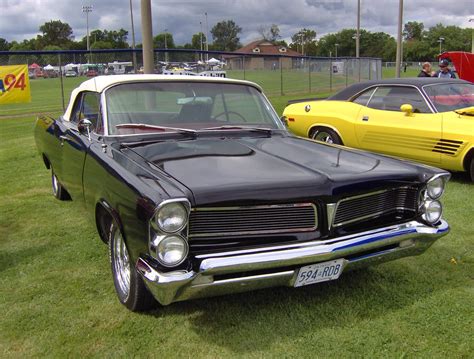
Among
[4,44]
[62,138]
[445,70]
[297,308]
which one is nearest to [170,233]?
[297,308]

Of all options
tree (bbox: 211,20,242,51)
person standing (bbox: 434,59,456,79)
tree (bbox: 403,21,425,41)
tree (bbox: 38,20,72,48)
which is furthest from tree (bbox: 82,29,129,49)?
person standing (bbox: 434,59,456,79)

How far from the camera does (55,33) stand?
115938 mm

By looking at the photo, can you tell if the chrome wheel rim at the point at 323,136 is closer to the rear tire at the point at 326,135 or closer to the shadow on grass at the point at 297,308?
the rear tire at the point at 326,135

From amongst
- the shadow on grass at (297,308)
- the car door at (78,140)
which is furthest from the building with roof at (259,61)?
the shadow on grass at (297,308)

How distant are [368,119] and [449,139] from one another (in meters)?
1.33

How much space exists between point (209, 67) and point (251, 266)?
17606 millimetres

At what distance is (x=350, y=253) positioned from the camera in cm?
295

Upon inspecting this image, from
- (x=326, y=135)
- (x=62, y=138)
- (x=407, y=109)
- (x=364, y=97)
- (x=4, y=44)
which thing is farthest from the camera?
(x=4, y=44)

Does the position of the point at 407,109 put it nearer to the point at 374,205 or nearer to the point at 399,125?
the point at 399,125

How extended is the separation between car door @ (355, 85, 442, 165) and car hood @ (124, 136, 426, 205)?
3.18 meters

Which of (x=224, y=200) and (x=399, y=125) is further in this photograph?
(x=399, y=125)

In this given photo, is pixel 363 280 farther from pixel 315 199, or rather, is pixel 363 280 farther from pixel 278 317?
pixel 315 199

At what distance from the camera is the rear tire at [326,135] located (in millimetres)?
7852

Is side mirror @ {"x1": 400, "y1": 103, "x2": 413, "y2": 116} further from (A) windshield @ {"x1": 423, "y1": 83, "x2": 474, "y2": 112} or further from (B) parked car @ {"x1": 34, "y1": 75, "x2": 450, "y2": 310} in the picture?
(B) parked car @ {"x1": 34, "y1": 75, "x2": 450, "y2": 310}
